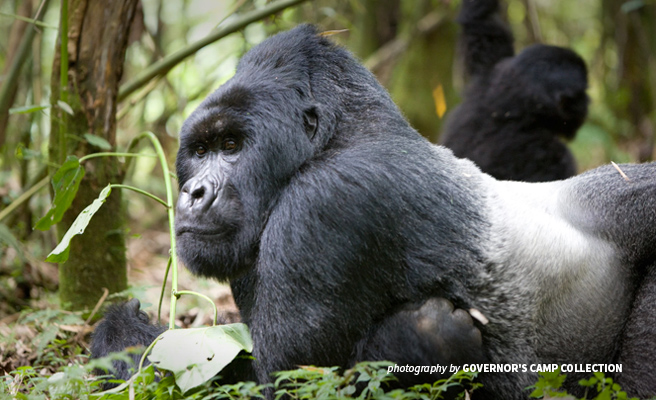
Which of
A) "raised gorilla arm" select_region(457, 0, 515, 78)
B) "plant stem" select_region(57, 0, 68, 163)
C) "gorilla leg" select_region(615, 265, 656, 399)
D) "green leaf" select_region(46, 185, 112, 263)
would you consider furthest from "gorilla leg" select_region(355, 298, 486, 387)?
"raised gorilla arm" select_region(457, 0, 515, 78)

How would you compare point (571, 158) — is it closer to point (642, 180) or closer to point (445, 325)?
point (642, 180)

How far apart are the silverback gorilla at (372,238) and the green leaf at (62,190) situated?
1.91ft

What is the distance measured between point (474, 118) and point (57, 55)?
4097 mm

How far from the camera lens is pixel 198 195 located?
9.66ft

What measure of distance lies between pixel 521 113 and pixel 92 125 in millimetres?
4254

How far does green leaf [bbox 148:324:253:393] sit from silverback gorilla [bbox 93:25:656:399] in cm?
13

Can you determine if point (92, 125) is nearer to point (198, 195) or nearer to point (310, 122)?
point (198, 195)

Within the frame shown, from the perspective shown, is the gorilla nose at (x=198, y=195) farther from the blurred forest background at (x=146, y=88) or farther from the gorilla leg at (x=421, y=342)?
the blurred forest background at (x=146, y=88)

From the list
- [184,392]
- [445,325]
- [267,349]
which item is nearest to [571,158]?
[445,325]

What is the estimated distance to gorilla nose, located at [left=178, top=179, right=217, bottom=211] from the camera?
2.92m

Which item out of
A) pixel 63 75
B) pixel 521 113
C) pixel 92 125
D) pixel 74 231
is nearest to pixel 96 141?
pixel 92 125

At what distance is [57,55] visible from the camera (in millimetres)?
3736

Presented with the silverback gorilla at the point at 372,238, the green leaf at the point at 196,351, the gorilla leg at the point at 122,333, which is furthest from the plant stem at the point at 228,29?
the green leaf at the point at 196,351

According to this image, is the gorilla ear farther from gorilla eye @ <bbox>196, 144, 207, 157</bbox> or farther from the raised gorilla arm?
the raised gorilla arm
